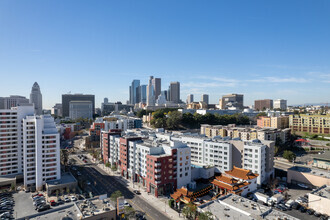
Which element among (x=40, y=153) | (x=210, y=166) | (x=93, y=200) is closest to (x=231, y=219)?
(x=93, y=200)

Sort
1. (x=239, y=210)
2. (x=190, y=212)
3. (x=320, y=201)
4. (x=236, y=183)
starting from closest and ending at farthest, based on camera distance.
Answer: (x=239, y=210)
(x=190, y=212)
(x=320, y=201)
(x=236, y=183)

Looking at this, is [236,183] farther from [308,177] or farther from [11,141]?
[11,141]

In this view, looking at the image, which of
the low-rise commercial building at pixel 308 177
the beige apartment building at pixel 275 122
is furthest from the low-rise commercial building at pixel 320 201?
the beige apartment building at pixel 275 122

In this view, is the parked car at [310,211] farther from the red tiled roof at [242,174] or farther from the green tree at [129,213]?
the green tree at [129,213]

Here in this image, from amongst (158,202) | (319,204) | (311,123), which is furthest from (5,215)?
(311,123)

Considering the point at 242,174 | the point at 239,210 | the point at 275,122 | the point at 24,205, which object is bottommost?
the point at 24,205
